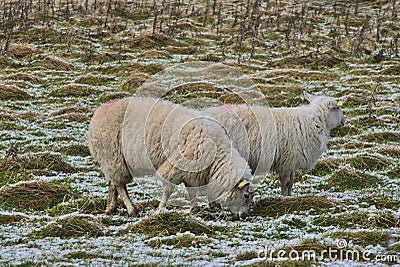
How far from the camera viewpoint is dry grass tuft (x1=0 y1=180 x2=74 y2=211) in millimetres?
8609

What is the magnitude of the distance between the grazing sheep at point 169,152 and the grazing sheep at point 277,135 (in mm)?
938

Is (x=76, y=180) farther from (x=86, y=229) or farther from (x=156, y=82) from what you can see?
(x=156, y=82)

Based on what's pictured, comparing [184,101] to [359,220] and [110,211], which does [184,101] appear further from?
Result: [359,220]

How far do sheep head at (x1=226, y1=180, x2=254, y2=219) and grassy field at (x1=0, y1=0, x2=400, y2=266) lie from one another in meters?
0.19

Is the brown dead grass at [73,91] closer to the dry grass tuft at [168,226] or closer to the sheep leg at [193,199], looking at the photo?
the sheep leg at [193,199]

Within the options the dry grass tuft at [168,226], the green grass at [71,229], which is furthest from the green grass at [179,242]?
the green grass at [71,229]

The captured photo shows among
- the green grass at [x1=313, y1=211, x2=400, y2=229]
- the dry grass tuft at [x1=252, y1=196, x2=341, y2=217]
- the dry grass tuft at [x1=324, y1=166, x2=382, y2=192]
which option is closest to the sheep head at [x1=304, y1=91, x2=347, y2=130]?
the dry grass tuft at [x1=324, y1=166, x2=382, y2=192]

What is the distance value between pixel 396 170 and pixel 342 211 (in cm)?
345

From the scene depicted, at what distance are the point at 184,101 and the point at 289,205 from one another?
9317mm

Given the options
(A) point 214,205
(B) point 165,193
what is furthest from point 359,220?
(B) point 165,193

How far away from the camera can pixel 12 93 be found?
58.3ft

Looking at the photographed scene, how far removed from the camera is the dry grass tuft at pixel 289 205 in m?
8.36

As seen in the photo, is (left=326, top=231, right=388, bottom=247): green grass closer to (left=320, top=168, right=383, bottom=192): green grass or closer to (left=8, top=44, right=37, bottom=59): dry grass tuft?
(left=320, top=168, right=383, bottom=192): green grass

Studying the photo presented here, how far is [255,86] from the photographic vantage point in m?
19.2
